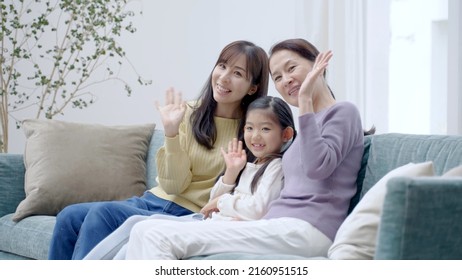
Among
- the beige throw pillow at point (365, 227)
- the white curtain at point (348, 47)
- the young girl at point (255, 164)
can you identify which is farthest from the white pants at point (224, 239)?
the white curtain at point (348, 47)

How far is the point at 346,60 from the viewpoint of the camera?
14.3ft

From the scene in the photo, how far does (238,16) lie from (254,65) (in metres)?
2.51

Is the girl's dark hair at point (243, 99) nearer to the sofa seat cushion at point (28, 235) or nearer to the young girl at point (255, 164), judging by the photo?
the young girl at point (255, 164)

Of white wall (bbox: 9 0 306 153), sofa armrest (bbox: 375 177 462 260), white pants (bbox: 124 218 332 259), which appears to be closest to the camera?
sofa armrest (bbox: 375 177 462 260)

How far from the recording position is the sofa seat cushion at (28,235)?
10.3 ft

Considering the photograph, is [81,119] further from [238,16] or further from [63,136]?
[63,136]

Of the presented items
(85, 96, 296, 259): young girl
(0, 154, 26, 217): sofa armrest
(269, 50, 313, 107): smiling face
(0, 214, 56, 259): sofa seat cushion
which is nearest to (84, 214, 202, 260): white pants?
(85, 96, 296, 259): young girl

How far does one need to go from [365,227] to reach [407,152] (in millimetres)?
526

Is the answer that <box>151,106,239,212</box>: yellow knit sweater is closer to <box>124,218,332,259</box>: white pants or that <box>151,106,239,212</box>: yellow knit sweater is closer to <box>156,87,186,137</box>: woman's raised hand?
<box>156,87,186,137</box>: woman's raised hand

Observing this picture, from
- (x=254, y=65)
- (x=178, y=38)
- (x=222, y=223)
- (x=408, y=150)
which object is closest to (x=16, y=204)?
(x=254, y=65)

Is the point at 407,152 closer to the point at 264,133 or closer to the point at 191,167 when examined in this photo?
the point at 264,133

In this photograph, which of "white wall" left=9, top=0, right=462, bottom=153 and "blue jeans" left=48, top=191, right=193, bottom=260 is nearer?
"blue jeans" left=48, top=191, right=193, bottom=260

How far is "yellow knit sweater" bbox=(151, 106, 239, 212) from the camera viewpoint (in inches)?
113

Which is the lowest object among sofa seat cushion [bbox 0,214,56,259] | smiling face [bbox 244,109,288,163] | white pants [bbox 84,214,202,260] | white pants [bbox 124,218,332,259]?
sofa seat cushion [bbox 0,214,56,259]
